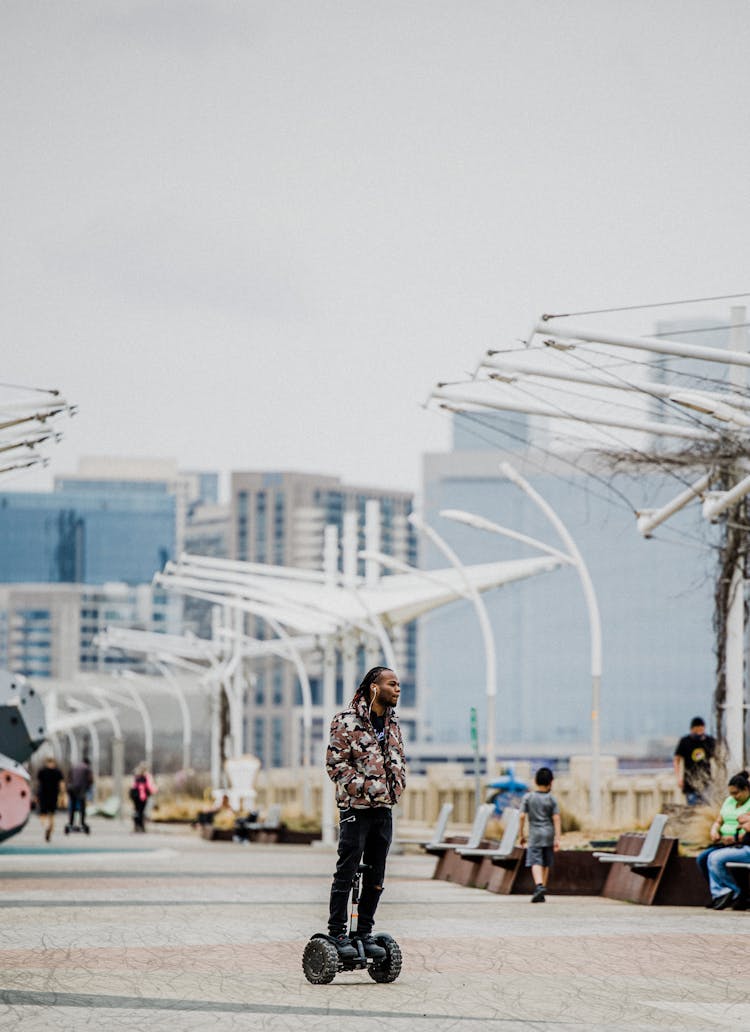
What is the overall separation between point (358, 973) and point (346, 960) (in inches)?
37.0

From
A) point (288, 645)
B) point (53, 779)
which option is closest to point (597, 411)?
point (53, 779)

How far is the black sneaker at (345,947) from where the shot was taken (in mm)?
10078

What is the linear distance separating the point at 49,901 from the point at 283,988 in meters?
6.96

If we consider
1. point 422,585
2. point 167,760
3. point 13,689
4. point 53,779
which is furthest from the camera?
point 167,760

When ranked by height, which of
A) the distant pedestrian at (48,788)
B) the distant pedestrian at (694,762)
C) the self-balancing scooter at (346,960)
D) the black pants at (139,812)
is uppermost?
the distant pedestrian at (694,762)

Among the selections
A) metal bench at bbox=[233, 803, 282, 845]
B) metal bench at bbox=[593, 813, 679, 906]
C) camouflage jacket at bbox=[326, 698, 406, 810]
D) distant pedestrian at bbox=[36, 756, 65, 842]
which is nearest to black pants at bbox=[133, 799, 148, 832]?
metal bench at bbox=[233, 803, 282, 845]

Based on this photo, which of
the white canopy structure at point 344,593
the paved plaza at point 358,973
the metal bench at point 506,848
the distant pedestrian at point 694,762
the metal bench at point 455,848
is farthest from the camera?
the white canopy structure at point 344,593

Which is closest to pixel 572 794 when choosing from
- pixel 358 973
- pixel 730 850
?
pixel 730 850

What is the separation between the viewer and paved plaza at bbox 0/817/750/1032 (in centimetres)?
888

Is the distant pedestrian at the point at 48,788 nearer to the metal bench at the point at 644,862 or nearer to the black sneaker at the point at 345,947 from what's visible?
the metal bench at the point at 644,862

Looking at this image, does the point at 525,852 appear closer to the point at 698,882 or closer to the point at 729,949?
the point at 698,882

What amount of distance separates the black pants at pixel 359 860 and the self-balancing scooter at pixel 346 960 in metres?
0.06

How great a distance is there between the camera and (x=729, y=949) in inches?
491

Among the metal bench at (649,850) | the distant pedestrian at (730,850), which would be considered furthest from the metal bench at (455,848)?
the distant pedestrian at (730,850)
